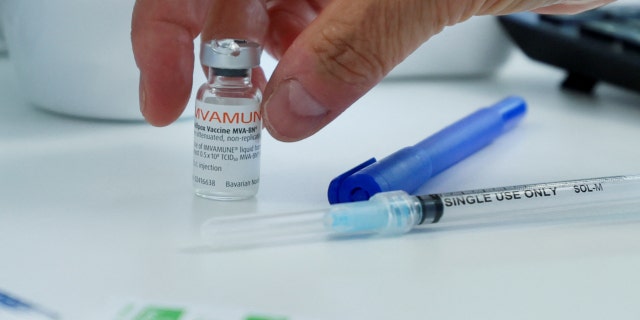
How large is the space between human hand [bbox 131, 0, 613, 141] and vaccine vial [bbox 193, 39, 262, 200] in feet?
0.05

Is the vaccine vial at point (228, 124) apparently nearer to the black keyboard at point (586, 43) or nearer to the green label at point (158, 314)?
the green label at point (158, 314)

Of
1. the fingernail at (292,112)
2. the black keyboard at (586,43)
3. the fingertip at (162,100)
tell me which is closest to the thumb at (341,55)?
the fingernail at (292,112)

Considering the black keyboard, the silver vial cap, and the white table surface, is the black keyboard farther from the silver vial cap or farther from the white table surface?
the silver vial cap

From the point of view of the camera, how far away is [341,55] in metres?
0.50

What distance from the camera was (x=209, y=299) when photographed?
0.40 metres

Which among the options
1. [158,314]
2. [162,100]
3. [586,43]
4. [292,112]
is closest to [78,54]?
[162,100]

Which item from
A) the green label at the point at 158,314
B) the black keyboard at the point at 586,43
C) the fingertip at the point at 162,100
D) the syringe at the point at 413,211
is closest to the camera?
the green label at the point at 158,314

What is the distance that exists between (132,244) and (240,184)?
0.33 feet

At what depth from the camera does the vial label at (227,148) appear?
535 millimetres

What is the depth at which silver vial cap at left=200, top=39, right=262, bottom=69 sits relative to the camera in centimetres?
53

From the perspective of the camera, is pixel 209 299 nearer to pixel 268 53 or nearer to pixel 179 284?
pixel 179 284

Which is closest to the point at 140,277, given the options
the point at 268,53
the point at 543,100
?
the point at 268,53

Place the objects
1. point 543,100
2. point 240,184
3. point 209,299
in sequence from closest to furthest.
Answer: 1. point 209,299
2. point 240,184
3. point 543,100

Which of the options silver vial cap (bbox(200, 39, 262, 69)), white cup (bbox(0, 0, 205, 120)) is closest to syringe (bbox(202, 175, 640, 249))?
silver vial cap (bbox(200, 39, 262, 69))
